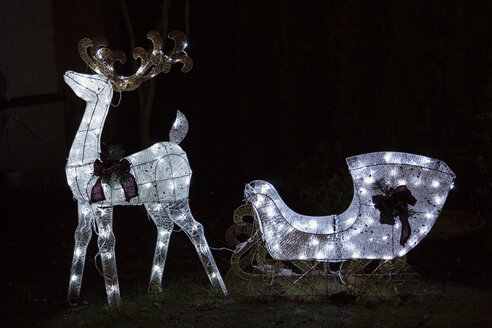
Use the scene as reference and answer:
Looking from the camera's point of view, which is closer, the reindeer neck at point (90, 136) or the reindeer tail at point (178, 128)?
the reindeer neck at point (90, 136)

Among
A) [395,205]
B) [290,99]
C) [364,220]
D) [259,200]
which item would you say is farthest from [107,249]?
[290,99]

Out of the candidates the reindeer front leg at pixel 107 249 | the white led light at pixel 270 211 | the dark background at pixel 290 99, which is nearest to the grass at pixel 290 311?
the reindeer front leg at pixel 107 249

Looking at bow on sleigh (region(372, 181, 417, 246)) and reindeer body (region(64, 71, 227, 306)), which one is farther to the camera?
reindeer body (region(64, 71, 227, 306))

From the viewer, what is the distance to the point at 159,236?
244 inches

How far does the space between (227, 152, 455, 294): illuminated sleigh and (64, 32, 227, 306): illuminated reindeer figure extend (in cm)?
74

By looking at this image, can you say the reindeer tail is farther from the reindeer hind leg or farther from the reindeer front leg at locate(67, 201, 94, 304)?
the reindeer front leg at locate(67, 201, 94, 304)

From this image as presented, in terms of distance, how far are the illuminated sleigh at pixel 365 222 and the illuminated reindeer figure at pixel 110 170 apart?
0.74 m

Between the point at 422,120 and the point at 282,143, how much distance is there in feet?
8.20

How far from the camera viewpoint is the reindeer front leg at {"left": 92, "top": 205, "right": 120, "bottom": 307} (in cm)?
574

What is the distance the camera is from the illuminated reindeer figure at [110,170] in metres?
5.69

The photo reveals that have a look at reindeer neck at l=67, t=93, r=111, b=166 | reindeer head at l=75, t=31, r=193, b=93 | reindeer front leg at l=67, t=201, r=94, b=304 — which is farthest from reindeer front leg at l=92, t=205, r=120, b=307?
reindeer head at l=75, t=31, r=193, b=93

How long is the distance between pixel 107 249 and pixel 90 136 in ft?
3.59

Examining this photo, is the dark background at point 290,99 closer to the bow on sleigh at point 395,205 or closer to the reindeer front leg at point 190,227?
the reindeer front leg at point 190,227

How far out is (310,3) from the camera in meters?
10.6
